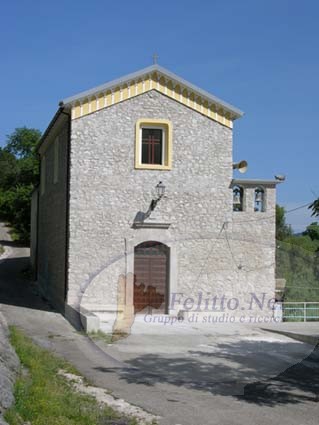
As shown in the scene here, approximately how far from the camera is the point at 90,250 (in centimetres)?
1794

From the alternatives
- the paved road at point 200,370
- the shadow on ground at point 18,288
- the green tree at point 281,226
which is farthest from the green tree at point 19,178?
the paved road at point 200,370

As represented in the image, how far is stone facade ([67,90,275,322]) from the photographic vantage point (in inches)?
708

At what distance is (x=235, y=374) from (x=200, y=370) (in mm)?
679

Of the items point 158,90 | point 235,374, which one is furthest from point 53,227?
point 235,374

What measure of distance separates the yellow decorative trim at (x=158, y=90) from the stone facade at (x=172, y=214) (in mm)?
168

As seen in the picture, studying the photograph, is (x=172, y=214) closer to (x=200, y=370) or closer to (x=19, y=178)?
(x=200, y=370)

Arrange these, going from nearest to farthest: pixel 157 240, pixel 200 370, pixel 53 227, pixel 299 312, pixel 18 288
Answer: pixel 200 370 < pixel 157 240 < pixel 299 312 < pixel 53 227 < pixel 18 288

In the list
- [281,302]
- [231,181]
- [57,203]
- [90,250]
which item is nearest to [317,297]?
[281,302]

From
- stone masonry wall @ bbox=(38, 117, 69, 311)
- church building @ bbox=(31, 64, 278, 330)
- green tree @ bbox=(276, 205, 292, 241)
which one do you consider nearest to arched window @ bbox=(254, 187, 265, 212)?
church building @ bbox=(31, 64, 278, 330)

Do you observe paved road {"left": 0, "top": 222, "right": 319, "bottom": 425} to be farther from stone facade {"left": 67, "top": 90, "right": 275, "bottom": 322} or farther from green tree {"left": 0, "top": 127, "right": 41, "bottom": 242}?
green tree {"left": 0, "top": 127, "right": 41, "bottom": 242}

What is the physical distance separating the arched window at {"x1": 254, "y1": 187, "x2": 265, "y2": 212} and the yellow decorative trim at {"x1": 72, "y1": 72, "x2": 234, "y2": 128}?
2.30m

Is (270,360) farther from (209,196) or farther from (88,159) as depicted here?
(88,159)

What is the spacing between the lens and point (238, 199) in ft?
63.3

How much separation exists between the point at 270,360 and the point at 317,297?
29.1 feet
